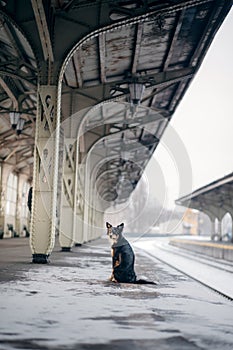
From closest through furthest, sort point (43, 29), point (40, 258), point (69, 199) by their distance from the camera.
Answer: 1. point (43, 29)
2. point (40, 258)
3. point (69, 199)

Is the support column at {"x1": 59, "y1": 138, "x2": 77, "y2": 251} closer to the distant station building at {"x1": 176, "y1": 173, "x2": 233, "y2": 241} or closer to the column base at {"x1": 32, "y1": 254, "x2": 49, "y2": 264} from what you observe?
the column base at {"x1": 32, "y1": 254, "x2": 49, "y2": 264}

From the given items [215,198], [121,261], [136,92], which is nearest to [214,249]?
[136,92]

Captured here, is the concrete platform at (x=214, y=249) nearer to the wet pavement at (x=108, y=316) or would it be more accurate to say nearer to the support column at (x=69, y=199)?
the support column at (x=69, y=199)

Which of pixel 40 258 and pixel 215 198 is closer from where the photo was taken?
pixel 40 258

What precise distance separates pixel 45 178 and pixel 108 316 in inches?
294

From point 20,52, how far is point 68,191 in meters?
5.84

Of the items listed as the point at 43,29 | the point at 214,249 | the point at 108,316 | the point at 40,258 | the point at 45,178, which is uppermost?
the point at 43,29

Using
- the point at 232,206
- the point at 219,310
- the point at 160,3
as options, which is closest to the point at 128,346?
the point at 219,310

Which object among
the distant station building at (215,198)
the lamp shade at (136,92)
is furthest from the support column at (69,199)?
the distant station building at (215,198)

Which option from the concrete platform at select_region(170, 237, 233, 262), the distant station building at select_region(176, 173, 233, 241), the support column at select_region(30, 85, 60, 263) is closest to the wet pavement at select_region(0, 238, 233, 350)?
the support column at select_region(30, 85, 60, 263)

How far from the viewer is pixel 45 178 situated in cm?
1273

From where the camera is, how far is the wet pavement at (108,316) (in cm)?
440

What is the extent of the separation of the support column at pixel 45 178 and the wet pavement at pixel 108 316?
9.80 ft

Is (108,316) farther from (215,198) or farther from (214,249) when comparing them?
(215,198)
